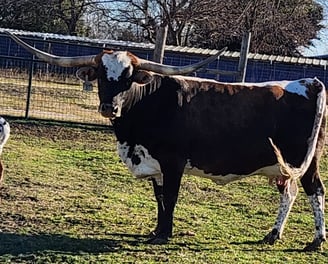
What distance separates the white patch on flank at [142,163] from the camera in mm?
6793

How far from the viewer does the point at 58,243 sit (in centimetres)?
635

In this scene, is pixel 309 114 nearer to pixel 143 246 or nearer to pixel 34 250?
pixel 143 246

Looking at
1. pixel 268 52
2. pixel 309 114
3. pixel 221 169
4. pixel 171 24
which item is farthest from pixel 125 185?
pixel 268 52

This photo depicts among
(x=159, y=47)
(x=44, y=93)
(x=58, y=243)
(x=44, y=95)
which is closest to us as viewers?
(x=58, y=243)

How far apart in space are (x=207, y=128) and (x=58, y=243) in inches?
71.9

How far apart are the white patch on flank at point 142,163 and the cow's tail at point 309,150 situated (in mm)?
1169

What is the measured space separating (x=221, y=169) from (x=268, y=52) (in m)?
27.5

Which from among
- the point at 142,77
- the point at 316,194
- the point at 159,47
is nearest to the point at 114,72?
the point at 142,77

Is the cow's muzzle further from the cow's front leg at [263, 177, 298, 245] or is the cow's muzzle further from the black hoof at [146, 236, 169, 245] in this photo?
the cow's front leg at [263, 177, 298, 245]

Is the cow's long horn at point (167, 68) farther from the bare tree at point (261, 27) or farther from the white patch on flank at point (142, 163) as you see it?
the bare tree at point (261, 27)

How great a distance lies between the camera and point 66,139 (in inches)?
500

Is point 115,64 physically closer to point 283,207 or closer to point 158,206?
Result: point 158,206

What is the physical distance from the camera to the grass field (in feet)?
20.5

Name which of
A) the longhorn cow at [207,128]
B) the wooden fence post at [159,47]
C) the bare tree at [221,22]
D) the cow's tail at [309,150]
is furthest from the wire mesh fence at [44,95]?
the bare tree at [221,22]
